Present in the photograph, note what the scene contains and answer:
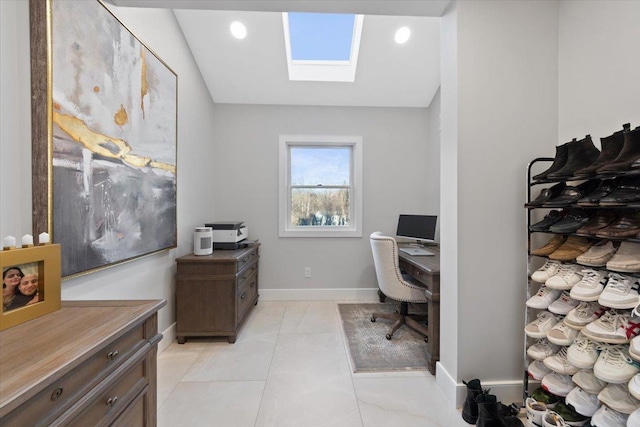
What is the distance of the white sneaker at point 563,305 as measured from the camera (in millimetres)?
1336

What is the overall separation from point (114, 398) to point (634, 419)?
1.82 meters

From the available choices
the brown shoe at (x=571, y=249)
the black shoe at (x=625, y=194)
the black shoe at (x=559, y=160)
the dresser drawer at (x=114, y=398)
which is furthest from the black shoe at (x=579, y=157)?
the dresser drawer at (x=114, y=398)

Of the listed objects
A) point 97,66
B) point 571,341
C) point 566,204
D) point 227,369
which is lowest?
point 227,369

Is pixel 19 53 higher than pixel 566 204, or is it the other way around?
pixel 19 53

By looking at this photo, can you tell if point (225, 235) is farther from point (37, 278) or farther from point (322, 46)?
point (322, 46)

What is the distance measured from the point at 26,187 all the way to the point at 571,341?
2.56m

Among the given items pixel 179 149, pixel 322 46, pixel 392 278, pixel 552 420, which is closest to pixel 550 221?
pixel 552 420

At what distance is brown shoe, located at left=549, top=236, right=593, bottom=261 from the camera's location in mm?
1336

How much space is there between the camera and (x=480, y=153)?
66.2 inches

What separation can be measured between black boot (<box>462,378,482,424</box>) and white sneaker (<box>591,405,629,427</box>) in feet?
1.73

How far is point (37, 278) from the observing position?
977mm

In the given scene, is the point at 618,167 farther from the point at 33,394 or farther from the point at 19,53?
the point at 19,53

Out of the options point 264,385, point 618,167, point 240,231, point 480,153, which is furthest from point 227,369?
point 618,167

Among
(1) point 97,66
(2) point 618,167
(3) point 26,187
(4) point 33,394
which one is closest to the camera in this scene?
(4) point 33,394
